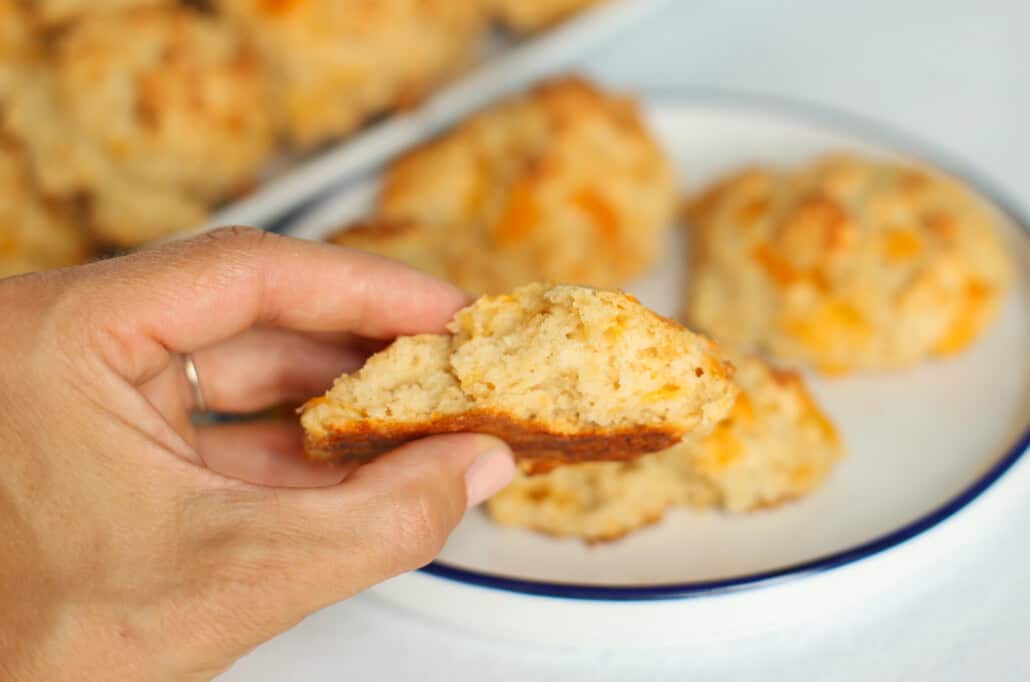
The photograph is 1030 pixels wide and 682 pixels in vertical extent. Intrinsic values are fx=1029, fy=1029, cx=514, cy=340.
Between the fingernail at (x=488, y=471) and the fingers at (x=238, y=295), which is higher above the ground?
the fingers at (x=238, y=295)

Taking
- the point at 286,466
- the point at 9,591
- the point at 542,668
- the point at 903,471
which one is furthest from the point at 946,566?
the point at 9,591

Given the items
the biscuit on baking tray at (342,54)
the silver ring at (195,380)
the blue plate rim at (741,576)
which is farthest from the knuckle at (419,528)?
the biscuit on baking tray at (342,54)

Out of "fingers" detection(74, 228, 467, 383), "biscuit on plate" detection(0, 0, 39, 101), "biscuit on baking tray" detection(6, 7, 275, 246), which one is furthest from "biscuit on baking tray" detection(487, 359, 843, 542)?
"biscuit on plate" detection(0, 0, 39, 101)

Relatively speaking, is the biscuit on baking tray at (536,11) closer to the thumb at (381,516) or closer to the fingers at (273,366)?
the fingers at (273,366)

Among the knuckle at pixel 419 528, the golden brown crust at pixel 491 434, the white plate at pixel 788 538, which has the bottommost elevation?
the white plate at pixel 788 538

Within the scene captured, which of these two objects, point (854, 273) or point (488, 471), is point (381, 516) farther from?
point (854, 273)

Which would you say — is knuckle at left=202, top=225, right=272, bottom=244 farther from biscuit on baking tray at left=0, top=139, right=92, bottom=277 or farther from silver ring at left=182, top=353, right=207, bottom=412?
biscuit on baking tray at left=0, top=139, right=92, bottom=277
